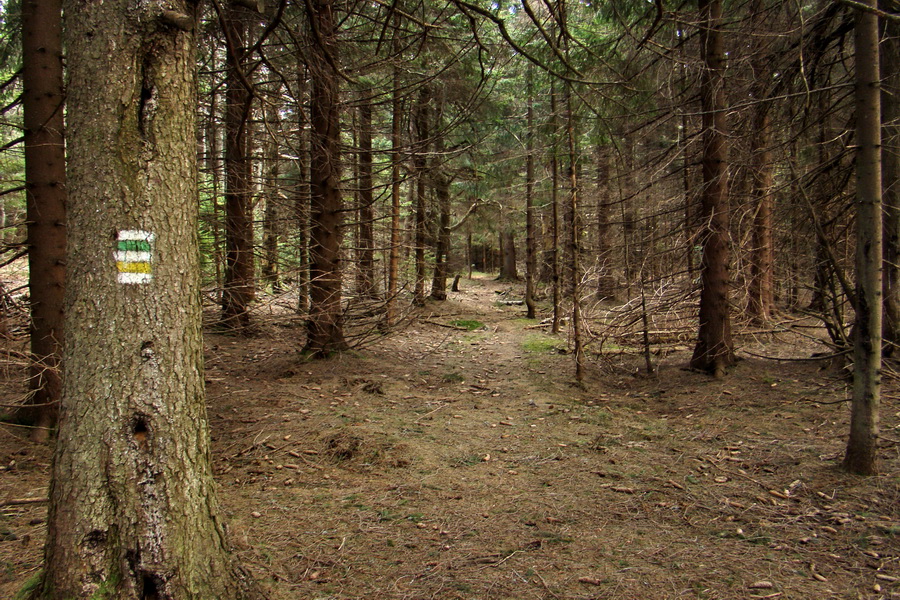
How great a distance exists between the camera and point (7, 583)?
9.67 ft

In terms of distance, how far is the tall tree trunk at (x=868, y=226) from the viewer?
167 inches

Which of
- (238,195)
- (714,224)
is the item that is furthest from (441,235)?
(714,224)

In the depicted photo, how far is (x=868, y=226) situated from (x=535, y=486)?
377 cm

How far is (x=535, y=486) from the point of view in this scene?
5211mm

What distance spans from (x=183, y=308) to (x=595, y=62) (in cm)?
787

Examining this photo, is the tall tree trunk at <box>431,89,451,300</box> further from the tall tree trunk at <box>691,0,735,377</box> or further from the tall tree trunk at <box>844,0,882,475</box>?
the tall tree trunk at <box>844,0,882,475</box>

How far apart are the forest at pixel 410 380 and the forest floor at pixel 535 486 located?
0.03 metres

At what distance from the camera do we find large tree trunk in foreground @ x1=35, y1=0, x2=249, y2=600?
7.72 feet

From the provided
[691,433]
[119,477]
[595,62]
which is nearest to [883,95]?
[595,62]

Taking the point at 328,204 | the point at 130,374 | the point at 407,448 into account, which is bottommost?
the point at 407,448

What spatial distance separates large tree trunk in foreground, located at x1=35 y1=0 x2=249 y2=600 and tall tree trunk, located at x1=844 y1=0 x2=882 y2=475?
513 cm

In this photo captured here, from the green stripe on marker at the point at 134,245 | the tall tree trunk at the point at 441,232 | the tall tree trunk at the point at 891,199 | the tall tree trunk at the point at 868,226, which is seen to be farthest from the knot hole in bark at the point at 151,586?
the tall tree trunk at the point at 441,232

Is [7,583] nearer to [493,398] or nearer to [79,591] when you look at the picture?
[79,591]

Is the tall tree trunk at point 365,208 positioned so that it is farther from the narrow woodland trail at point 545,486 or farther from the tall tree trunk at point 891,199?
the tall tree trunk at point 891,199
